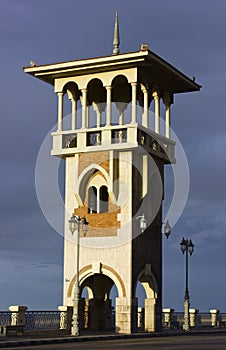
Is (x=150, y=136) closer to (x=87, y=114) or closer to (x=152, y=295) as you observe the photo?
(x=87, y=114)

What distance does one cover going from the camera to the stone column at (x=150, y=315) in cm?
4622

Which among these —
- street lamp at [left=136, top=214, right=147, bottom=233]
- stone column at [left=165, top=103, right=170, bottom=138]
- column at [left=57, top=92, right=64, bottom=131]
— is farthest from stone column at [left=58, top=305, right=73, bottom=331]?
stone column at [left=165, top=103, right=170, bottom=138]

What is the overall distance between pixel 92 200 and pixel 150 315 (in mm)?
7519

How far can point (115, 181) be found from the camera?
4553cm

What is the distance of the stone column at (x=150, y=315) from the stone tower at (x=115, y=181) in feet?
0.19

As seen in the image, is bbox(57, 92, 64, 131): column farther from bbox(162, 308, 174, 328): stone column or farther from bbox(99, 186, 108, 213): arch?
bbox(162, 308, 174, 328): stone column

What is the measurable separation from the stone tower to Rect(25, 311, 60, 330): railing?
2.14 meters

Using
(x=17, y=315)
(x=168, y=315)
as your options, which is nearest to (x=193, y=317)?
(x=168, y=315)

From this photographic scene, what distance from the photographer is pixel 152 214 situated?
47.4m

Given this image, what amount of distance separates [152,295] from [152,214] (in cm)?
476

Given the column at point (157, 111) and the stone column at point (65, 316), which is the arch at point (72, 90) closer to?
the column at point (157, 111)

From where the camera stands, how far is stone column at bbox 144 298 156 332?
46.2m

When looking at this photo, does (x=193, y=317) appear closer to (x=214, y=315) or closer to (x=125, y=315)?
(x=214, y=315)

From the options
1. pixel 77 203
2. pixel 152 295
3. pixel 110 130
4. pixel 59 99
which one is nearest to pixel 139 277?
pixel 152 295
